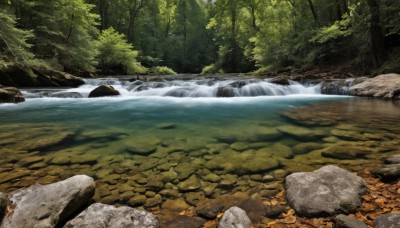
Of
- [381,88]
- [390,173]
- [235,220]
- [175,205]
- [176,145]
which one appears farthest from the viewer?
[381,88]

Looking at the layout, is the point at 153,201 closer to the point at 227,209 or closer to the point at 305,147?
the point at 227,209

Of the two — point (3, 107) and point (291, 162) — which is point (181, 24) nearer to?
point (3, 107)

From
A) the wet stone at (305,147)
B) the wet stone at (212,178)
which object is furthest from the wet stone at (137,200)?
the wet stone at (305,147)

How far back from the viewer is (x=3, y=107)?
332 inches

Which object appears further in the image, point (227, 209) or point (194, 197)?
point (194, 197)

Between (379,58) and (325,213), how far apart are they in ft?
45.1

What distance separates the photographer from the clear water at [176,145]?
294 cm

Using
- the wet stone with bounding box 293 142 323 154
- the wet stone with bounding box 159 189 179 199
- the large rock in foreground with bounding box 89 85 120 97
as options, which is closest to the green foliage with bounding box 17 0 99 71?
the large rock in foreground with bounding box 89 85 120 97

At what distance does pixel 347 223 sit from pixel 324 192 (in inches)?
19.3

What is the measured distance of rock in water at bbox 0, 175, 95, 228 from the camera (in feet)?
6.27

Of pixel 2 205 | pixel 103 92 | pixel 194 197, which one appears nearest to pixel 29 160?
pixel 2 205

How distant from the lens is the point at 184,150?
12.7ft

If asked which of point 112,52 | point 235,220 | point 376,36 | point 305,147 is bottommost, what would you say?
point 235,220

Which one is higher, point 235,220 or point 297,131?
point 297,131
